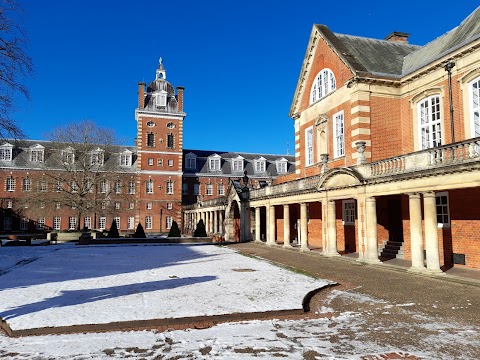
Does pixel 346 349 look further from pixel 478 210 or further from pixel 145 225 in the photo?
pixel 145 225

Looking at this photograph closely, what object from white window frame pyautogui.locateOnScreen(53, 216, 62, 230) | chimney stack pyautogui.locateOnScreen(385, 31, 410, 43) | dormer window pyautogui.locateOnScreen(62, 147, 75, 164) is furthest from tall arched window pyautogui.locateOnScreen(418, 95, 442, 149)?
white window frame pyautogui.locateOnScreen(53, 216, 62, 230)

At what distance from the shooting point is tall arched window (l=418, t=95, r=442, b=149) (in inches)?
741

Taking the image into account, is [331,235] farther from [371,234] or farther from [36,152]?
[36,152]

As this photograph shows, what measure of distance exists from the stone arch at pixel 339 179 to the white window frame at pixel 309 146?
6698 mm

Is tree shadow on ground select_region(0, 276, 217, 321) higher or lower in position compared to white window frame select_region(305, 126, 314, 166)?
lower

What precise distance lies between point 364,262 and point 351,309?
8630 millimetres

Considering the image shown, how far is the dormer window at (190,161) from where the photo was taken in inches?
2484

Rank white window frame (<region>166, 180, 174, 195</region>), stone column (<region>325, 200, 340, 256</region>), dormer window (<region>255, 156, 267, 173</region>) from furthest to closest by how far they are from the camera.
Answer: dormer window (<region>255, 156, 267, 173</region>)
white window frame (<region>166, 180, 174, 195</region>)
stone column (<region>325, 200, 340, 256</region>)

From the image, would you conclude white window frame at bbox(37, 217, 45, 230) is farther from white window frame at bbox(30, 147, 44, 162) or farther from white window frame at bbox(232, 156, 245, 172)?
white window frame at bbox(232, 156, 245, 172)

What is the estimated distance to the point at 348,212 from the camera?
75.4 ft

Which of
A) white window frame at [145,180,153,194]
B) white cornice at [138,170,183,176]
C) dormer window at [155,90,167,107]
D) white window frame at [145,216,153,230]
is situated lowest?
white window frame at [145,216,153,230]

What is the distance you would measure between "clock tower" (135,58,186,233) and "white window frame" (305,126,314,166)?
33.8 metres

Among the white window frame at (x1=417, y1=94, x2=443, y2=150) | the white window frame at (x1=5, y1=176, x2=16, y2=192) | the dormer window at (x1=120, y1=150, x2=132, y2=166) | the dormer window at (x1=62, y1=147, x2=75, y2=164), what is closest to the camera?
the white window frame at (x1=417, y1=94, x2=443, y2=150)

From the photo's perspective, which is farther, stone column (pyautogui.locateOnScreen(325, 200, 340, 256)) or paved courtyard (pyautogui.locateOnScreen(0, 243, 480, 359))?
stone column (pyautogui.locateOnScreen(325, 200, 340, 256))
